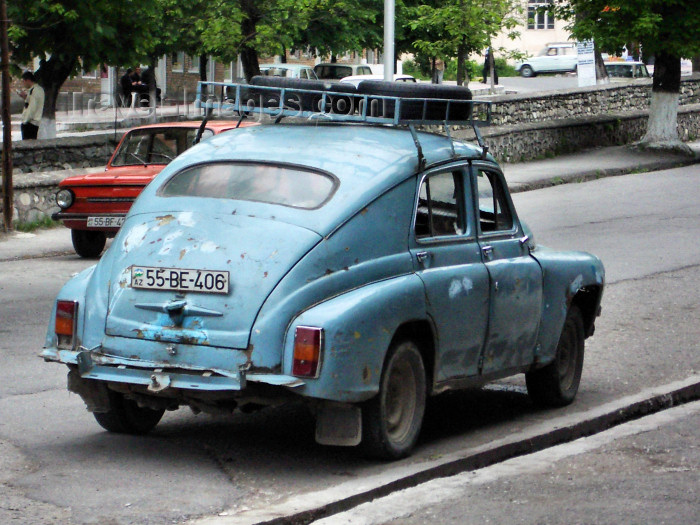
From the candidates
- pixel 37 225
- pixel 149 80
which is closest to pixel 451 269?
pixel 37 225

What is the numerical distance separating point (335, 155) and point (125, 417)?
178cm

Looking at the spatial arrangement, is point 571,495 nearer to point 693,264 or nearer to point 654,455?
point 654,455

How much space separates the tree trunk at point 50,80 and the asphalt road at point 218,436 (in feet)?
36.4

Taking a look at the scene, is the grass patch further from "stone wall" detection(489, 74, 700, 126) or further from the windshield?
"stone wall" detection(489, 74, 700, 126)

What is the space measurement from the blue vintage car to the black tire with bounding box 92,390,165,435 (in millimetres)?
12

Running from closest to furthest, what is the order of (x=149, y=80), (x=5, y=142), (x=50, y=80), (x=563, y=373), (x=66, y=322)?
(x=66, y=322)
(x=563, y=373)
(x=5, y=142)
(x=50, y=80)
(x=149, y=80)

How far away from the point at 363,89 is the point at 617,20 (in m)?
21.6

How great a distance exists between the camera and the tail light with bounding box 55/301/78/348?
6336mm

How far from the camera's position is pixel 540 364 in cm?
762

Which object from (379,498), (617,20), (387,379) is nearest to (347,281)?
(387,379)

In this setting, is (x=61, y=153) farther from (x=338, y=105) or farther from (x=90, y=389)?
(x=90, y=389)

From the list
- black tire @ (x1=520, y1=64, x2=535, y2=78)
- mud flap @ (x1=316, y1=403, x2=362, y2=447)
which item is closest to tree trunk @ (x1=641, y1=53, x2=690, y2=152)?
mud flap @ (x1=316, y1=403, x2=362, y2=447)

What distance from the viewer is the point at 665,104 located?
2933 centimetres

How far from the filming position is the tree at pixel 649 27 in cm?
2681
